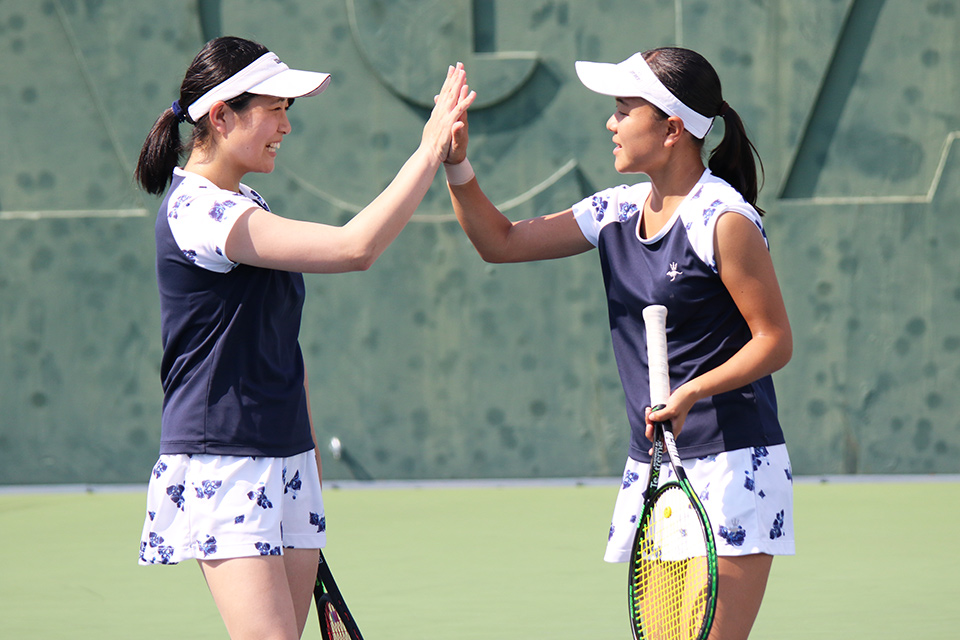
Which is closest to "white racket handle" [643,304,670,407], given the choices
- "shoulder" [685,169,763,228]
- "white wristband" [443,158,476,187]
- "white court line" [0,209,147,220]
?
"shoulder" [685,169,763,228]

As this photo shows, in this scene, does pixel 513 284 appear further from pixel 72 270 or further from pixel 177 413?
pixel 177 413

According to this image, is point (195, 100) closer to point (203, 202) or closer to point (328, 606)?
point (203, 202)

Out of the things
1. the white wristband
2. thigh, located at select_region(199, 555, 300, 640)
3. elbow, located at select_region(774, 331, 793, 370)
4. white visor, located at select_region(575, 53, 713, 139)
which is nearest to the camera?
thigh, located at select_region(199, 555, 300, 640)

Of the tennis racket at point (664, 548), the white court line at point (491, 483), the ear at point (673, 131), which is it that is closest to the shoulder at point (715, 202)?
the ear at point (673, 131)

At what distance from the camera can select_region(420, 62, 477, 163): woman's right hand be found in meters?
2.60

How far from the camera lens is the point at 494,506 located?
650 centimetres

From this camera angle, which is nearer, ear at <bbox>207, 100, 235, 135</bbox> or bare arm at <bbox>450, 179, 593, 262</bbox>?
ear at <bbox>207, 100, 235, 135</bbox>

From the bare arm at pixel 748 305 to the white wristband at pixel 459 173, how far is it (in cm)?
69

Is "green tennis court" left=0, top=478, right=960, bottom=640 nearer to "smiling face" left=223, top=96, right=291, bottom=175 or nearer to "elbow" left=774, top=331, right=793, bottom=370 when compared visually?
"elbow" left=774, top=331, right=793, bottom=370

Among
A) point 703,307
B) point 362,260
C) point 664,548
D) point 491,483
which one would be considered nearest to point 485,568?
point 491,483

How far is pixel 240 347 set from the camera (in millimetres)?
2373

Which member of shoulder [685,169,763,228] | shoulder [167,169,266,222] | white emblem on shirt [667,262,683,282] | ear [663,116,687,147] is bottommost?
white emblem on shirt [667,262,683,282]

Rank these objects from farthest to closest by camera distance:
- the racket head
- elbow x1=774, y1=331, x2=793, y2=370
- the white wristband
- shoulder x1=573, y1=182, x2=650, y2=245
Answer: the white wristband < shoulder x1=573, y1=182, x2=650, y2=245 < elbow x1=774, y1=331, x2=793, y2=370 < the racket head

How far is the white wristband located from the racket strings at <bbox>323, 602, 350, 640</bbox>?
1006mm
